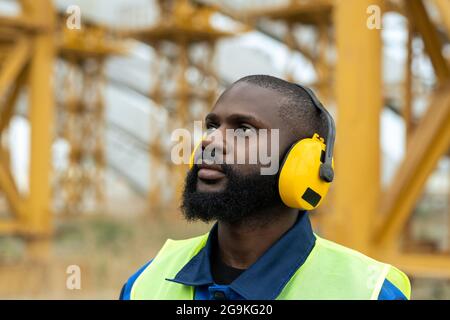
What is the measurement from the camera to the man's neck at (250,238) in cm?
240

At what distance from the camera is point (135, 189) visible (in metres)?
51.6

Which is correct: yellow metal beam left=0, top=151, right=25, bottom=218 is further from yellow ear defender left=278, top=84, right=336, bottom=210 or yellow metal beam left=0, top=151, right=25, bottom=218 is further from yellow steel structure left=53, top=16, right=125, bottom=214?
yellow steel structure left=53, top=16, right=125, bottom=214

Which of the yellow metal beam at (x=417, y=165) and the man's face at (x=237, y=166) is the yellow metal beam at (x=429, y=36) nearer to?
the yellow metal beam at (x=417, y=165)

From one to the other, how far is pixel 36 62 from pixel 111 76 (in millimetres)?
32348

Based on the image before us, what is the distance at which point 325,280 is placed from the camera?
2.33 metres

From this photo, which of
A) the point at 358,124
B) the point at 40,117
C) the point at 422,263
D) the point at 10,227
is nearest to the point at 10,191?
the point at 10,227

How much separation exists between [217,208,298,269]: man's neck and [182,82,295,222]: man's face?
0.04 meters

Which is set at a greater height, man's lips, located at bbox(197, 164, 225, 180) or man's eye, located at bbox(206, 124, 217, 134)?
man's eye, located at bbox(206, 124, 217, 134)

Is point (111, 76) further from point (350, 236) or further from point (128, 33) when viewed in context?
point (350, 236)

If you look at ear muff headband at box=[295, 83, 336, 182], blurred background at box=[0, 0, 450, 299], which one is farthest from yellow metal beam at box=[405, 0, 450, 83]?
ear muff headband at box=[295, 83, 336, 182]

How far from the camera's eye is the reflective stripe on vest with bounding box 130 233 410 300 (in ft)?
7.53

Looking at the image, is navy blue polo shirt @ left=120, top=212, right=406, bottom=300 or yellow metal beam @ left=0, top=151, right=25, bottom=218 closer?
navy blue polo shirt @ left=120, top=212, right=406, bottom=300

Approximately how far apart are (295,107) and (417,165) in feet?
11.9

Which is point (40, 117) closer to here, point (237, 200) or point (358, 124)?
point (358, 124)
